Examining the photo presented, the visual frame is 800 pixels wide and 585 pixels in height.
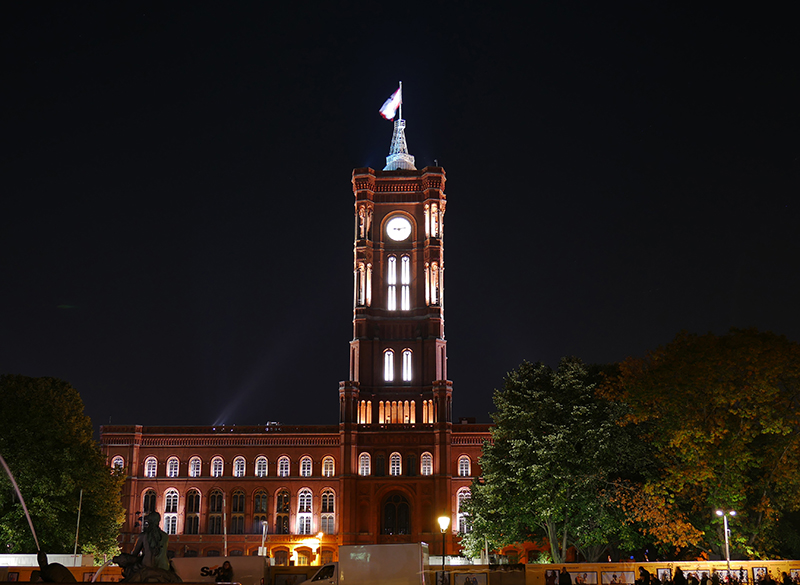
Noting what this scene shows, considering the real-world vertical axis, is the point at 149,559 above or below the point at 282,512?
above

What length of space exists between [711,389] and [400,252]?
57.1 meters

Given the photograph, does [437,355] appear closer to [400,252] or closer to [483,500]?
[400,252]

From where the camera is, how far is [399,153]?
3920 inches

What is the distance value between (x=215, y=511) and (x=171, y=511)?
4204 mm

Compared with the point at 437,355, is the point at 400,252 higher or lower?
higher

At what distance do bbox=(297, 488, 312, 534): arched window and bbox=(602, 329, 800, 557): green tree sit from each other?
47597 mm

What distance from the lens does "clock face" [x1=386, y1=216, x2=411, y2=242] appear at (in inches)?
3583

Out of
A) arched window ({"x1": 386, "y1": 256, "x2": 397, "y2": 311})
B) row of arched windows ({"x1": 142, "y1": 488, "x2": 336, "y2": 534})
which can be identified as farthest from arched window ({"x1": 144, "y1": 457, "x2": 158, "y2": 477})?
arched window ({"x1": 386, "y1": 256, "x2": 397, "y2": 311})

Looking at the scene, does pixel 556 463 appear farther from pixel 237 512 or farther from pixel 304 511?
pixel 237 512

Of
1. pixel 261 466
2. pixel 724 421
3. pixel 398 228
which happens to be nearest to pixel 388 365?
pixel 398 228

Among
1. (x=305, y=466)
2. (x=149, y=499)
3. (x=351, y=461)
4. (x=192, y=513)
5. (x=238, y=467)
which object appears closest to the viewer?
(x=351, y=461)

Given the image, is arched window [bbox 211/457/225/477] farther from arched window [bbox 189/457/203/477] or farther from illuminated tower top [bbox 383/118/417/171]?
illuminated tower top [bbox 383/118/417/171]

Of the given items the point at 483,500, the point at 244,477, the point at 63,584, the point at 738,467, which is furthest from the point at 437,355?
the point at 63,584

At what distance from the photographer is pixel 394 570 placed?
31625mm
